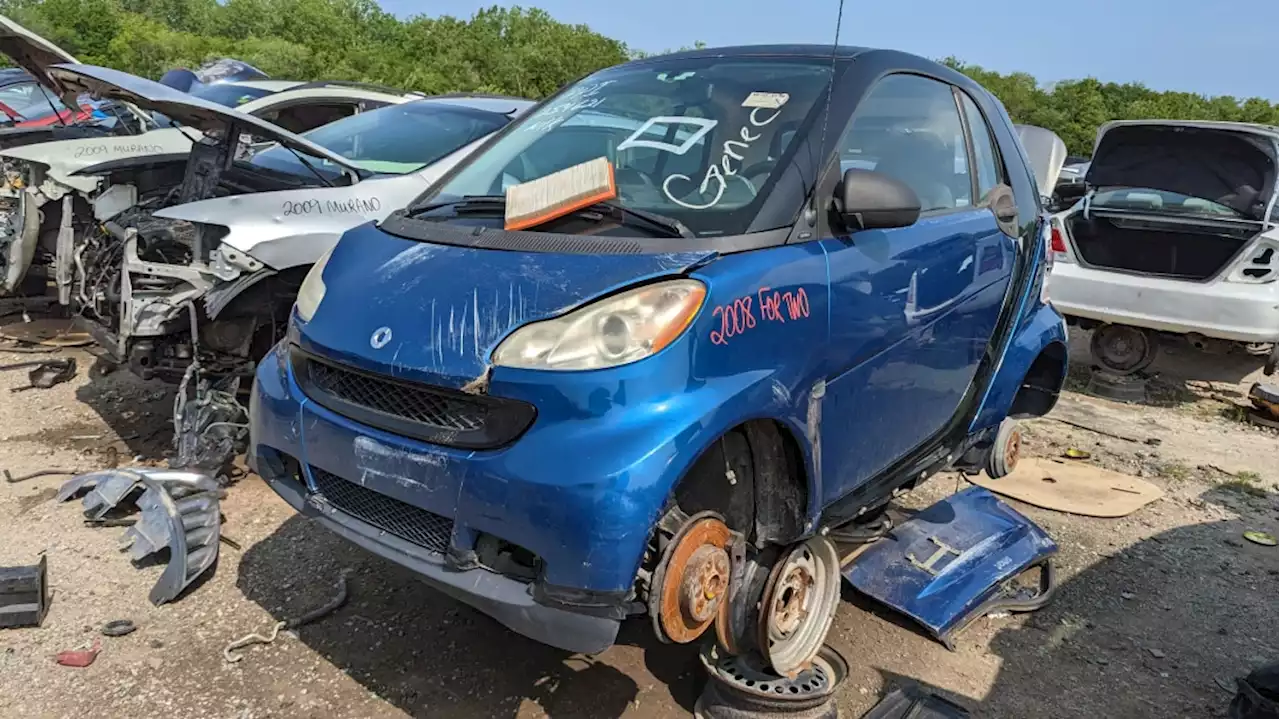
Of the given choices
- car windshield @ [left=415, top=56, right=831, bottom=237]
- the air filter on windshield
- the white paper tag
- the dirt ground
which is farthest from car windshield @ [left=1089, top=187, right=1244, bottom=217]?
the air filter on windshield

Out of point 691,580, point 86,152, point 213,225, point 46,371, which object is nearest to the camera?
point 691,580

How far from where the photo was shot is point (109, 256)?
4.73 metres

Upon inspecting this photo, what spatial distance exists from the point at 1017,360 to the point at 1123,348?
166 inches

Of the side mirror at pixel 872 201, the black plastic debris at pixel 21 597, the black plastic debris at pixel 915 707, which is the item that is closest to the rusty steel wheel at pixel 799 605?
the black plastic debris at pixel 915 707

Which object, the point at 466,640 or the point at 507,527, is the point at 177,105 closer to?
the point at 466,640

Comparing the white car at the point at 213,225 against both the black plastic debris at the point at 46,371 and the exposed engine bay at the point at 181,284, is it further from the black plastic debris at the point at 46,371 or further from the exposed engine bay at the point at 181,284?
the black plastic debris at the point at 46,371

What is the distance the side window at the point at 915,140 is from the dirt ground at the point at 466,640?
1.57 meters

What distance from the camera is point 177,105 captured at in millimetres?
4148

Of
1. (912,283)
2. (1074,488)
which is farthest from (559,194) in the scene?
(1074,488)

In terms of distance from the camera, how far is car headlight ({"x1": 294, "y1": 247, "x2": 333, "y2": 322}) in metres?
2.67

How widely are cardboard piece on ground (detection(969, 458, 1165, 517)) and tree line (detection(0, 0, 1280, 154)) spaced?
78.6 ft

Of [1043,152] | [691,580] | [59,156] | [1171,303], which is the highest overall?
[1043,152]

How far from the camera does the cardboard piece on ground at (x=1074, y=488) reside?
15.2ft

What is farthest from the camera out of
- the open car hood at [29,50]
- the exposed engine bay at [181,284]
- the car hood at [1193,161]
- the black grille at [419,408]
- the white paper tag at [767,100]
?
the car hood at [1193,161]
